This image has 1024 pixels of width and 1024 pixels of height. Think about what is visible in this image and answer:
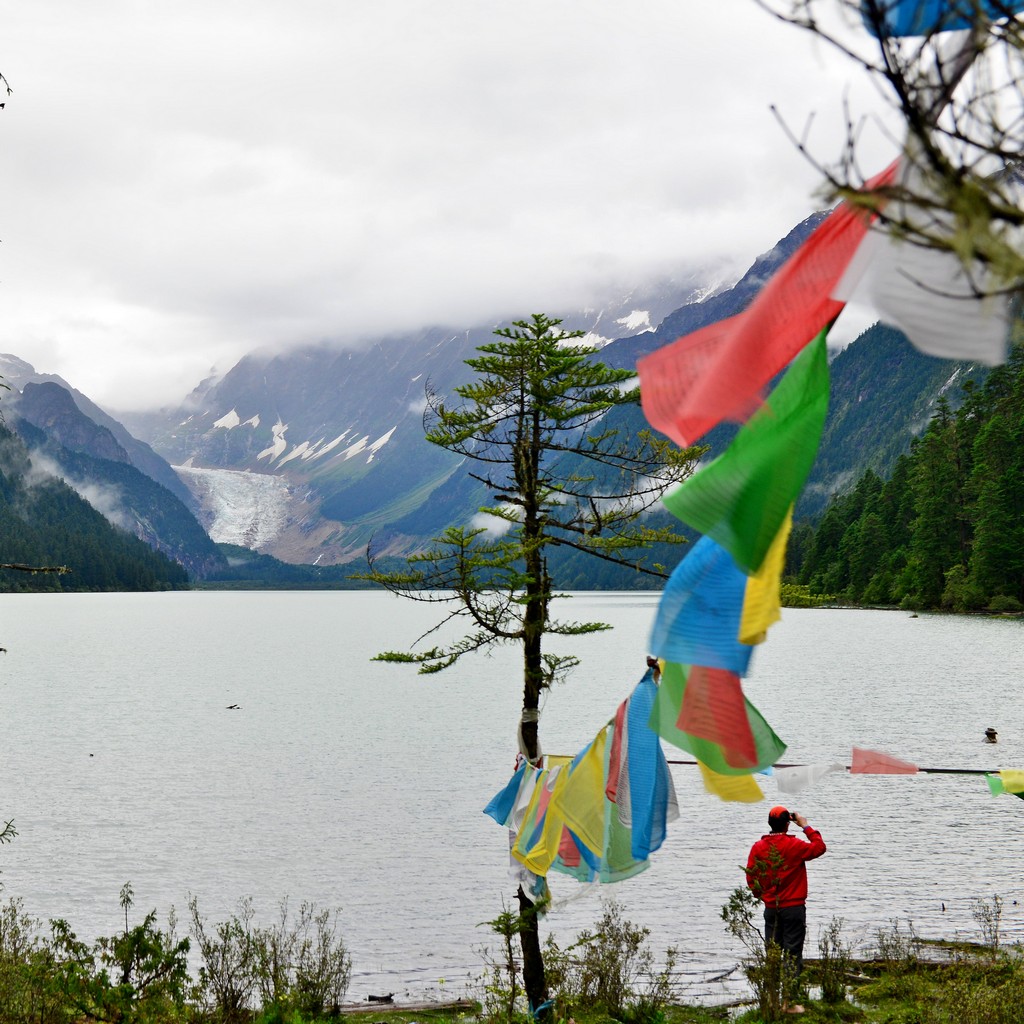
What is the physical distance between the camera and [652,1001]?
12695mm

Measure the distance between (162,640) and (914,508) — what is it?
81668mm

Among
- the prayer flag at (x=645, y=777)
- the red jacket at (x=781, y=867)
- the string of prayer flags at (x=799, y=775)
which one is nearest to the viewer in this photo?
the prayer flag at (x=645, y=777)

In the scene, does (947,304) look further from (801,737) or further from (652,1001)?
(801,737)

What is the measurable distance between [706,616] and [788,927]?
8.71 meters

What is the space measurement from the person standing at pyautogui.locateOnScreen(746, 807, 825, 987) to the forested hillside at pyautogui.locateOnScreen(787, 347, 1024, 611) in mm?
61651

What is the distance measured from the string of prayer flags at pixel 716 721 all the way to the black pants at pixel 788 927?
633 cm

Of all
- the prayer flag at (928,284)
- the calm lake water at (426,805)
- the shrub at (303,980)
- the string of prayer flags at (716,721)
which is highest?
the prayer flag at (928,284)

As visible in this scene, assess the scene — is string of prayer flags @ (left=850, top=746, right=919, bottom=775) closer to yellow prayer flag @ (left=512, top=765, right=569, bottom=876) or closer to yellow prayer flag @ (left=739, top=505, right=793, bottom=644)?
yellow prayer flag @ (left=512, top=765, right=569, bottom=876)

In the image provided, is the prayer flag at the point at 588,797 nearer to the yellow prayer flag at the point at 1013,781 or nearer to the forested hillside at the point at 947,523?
the yellow prayer flag at the point at 1013,781

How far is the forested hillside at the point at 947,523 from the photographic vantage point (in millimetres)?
89250

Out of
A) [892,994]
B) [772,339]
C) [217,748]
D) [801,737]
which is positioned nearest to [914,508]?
[801,737]

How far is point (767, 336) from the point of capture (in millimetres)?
4367

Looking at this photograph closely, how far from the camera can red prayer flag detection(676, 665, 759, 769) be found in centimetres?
543

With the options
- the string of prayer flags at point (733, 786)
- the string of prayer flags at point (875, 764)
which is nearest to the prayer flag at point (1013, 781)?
the string of prayer flags at point (875, 764)
